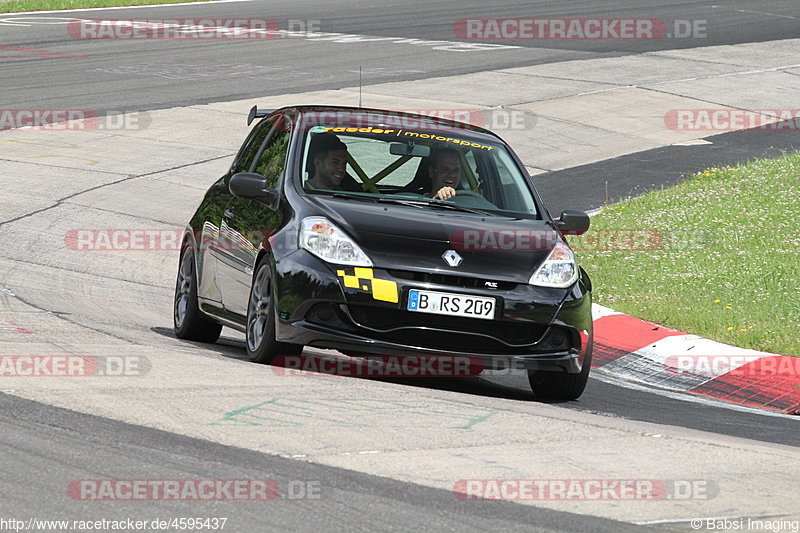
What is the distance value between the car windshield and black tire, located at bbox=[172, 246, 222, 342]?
1561mm

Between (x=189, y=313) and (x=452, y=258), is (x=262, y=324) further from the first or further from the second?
(x=189, y=313)

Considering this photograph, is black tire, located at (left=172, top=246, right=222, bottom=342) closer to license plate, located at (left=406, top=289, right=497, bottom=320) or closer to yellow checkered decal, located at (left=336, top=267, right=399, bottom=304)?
yellow checkered decal, located at (left=336, top=267, right=399, bottom=304)

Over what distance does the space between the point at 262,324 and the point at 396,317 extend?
3.12 feet

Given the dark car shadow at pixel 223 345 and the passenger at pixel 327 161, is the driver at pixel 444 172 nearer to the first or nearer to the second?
the passenger at pixel 327 161

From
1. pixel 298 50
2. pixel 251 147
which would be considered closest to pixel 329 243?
pixel 251 147

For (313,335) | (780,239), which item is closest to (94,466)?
(313,335)

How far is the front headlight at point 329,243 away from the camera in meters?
7.61

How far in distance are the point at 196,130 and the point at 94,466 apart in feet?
50.6

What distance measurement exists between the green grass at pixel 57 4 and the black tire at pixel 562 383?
28095 mm

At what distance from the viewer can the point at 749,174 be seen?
16.5 meters

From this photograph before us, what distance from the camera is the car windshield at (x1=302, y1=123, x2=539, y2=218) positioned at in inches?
337

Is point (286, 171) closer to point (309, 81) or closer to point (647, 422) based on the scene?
point (647, 422)

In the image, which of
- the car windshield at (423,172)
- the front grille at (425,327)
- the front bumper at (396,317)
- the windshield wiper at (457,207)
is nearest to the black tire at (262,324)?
the front bumper at (396,317)

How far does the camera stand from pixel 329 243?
7.71 metres
